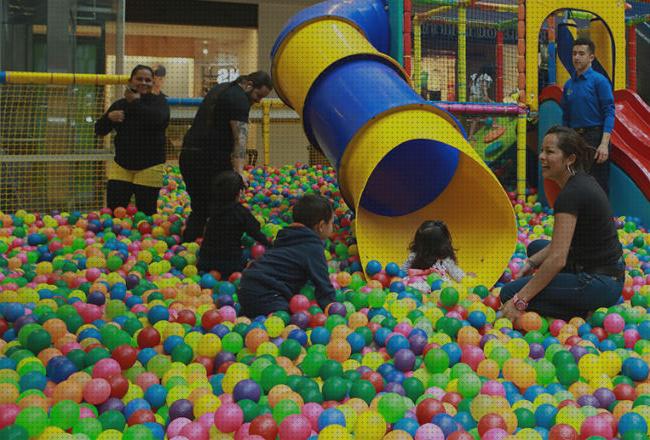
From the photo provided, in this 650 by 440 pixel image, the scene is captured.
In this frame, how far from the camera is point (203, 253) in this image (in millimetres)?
3504

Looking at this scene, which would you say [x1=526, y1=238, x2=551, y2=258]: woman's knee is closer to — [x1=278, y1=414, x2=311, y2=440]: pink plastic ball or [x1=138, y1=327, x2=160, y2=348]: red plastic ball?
[x1=138, y1=327, x2=160, y2=348]: red plastic ball

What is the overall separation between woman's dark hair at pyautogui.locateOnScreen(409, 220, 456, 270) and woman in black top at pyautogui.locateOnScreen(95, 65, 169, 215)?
6.29 ft

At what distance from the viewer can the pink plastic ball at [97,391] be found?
74.4 inches

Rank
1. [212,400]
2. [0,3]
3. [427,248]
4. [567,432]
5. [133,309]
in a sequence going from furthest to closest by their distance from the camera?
[0,3] < [427,248] < [133,309] < [212,400] < [567,432]

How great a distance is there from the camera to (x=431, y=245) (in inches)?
130

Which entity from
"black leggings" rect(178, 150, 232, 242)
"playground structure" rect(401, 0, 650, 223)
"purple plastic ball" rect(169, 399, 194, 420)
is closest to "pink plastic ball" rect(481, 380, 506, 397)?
"purple plastic ball" rect(169, 399, 194, 420)

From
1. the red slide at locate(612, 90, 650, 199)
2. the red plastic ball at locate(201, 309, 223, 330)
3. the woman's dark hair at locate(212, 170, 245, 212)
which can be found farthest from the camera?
the red slide at locate(612, 90, 650, 199)

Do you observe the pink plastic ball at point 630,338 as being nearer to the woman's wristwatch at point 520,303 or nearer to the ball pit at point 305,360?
the ball pit at point 305,360

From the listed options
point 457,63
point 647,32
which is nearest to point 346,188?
point 457,63

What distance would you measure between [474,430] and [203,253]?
6.65ft

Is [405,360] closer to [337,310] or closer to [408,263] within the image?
[337,310]

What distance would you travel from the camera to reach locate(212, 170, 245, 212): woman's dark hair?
336 centimetres

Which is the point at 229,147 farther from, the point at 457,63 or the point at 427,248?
the point at 457,63

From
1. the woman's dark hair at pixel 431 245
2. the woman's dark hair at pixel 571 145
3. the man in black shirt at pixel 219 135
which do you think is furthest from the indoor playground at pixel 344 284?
the woman's dark hair at pixel 571 145
